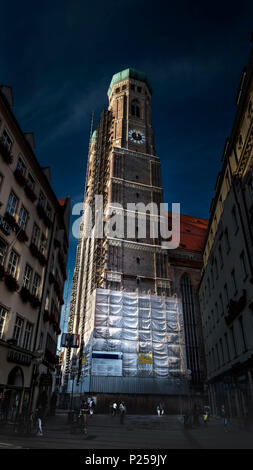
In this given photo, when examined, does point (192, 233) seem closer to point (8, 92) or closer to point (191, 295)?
point (191, 295)

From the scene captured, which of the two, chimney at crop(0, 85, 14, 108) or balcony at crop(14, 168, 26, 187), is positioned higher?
chimney at crop(0, 85, 14, 108)

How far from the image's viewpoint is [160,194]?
5534 cm

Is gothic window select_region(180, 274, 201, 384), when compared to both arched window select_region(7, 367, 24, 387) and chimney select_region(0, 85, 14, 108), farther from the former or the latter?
chimney select_region(0, 85, 14, 108)

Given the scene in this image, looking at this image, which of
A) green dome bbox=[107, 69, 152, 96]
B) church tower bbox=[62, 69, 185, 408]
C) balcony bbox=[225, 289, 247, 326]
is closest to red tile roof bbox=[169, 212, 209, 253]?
church tower bbox=[62, 69, 185, 408]

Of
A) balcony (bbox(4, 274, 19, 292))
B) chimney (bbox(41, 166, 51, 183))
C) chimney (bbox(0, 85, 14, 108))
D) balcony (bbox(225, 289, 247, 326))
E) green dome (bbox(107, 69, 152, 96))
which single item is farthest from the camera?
green dome (bbox(107, 69, 152, 96))

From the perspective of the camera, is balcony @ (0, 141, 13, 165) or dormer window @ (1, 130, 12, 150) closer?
balcony @ (0, 141, 13, 165)

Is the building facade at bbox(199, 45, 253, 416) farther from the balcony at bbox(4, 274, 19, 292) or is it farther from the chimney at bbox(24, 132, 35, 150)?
the chimney at bbox(24, 132, 35, 150)

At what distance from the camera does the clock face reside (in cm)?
6066

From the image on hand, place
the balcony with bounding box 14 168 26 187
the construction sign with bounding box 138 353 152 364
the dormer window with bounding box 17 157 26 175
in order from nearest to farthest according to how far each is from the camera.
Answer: the balcony with bounding box 14 168 26 187, the dormer window with bounding box 17 157 26 175, the construction sign with bounding box 138 353 152 364

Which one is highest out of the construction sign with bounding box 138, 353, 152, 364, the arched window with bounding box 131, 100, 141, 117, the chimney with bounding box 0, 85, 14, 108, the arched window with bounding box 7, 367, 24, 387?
the arched window with bounding box 131, 100, 141, 117

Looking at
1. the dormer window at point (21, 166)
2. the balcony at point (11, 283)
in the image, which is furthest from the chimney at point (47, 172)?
the balcony at point (11, 283)

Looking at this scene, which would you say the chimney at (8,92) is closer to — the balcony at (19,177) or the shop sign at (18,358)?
the balcony at (19,177)

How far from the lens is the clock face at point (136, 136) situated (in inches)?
2388
